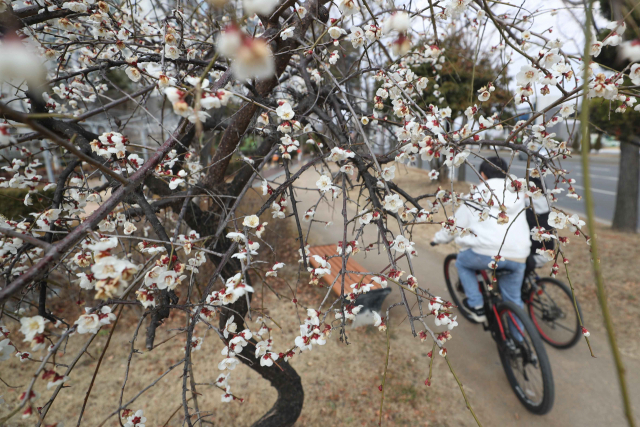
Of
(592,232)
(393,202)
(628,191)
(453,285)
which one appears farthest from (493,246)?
(628,191)

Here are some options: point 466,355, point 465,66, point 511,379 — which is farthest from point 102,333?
point 465,66

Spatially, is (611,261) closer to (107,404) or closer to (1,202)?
(107,404)

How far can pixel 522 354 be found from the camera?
2479mm

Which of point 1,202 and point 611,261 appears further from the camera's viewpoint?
point 611,261

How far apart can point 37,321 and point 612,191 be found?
1424cm

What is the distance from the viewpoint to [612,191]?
403 inches

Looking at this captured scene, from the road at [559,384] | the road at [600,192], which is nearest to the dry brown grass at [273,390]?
the road at [559,384]

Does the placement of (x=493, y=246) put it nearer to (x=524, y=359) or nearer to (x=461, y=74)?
(x=524, y=359)

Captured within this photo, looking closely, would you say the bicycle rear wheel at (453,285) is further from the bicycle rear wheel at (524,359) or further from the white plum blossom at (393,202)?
the white plum blossom at (393,202)

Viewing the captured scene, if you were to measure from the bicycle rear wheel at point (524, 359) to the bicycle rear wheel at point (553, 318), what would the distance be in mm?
763

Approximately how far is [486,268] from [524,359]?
0.80 metres

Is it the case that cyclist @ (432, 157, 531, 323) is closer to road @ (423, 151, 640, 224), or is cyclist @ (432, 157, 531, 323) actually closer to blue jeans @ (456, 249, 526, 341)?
blue jeans @ (456, 249, 526, 341)

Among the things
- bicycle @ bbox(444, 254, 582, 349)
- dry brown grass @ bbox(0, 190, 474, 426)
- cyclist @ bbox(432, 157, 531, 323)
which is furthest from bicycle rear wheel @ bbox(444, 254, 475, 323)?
dry brown grass @ bbox(0, 190, 474, 426)

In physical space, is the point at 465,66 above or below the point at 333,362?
above
